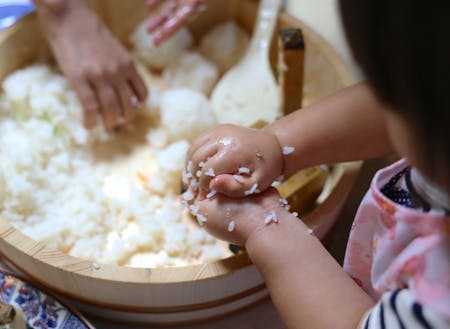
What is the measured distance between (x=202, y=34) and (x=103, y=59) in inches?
10.9

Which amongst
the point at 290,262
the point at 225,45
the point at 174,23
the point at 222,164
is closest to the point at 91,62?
the point at 174,23

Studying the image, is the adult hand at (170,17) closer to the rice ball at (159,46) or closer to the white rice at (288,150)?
the rice ball at (159,46)

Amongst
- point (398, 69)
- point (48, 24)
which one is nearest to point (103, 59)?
point (48, 24)

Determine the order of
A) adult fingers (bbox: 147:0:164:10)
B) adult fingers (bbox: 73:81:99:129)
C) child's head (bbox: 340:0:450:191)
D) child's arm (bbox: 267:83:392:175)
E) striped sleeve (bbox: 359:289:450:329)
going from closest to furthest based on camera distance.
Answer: child's head (bbox: 340:0:450:191)
striped sleeve (bbox: 359:289:450:329)
child's arm (bbox: 267:83:392:175)
adult fingers (bbox: 73:81:99:129)
adult fingers (bbox: 147:0:164:10)

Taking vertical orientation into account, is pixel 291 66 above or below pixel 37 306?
above

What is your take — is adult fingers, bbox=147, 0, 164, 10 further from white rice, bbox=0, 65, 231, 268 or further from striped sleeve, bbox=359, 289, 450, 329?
striped sleeve, bbox=359, 289, 450, 329

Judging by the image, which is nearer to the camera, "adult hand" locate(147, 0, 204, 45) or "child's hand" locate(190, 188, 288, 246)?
"child's hand" locate(190, 188, 288, 246)

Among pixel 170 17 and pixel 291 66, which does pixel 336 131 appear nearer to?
pixel 291 66

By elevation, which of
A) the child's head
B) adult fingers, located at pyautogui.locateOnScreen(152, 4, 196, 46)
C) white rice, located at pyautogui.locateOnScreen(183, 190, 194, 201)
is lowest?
white rice, located at pyautogui.locateOnScreen(183, 190, 194, 201)

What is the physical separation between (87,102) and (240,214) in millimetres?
412

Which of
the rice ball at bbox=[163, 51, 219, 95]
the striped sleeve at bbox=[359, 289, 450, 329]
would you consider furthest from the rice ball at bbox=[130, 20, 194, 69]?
the striped sleeve at bbox=[359, 289, 450, 329]

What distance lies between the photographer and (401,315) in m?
0.50

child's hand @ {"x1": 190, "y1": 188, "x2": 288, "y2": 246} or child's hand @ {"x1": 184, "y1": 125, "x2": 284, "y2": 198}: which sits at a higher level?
child's hand @ {"x1": 184, "y1": 125, "x2": 284, "y2": 198}

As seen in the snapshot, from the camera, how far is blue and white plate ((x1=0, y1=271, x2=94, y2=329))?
0.70 metres
